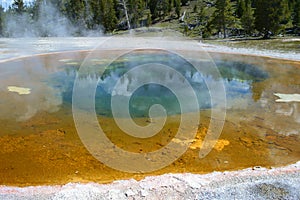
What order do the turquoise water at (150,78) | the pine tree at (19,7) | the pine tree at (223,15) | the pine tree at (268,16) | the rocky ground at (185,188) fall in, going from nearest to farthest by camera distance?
the rocky ground at (185,188) → the turquoise water at (150,78) → the pine tree at (268,16) → the pine tree at (223,15) → the pine tree at (19,7)

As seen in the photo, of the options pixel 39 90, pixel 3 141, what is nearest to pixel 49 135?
pixel 3 141

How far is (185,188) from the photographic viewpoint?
6.12 meters

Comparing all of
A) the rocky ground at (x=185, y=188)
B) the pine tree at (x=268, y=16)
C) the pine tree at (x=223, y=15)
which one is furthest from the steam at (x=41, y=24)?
the rocky ground at (x=185, y=188)

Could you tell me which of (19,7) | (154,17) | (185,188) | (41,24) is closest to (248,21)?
(154,17)

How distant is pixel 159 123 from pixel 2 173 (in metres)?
4.93

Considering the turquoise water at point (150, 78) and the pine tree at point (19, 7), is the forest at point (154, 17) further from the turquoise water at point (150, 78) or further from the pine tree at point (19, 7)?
the turquoise water at point (150, 78)

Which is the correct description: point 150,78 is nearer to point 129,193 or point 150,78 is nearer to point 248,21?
point 129,193

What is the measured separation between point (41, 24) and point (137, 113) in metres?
62.5

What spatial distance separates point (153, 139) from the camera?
891 centimetres

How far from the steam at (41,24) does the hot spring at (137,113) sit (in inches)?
1726

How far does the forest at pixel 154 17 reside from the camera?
117 feet

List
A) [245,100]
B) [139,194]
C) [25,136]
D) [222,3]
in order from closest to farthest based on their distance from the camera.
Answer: [139,194] → [25,136] → [245,100] → [222,3]

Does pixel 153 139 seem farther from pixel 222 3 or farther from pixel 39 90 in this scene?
pixel 222 3

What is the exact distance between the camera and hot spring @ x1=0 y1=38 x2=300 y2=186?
741 cm
